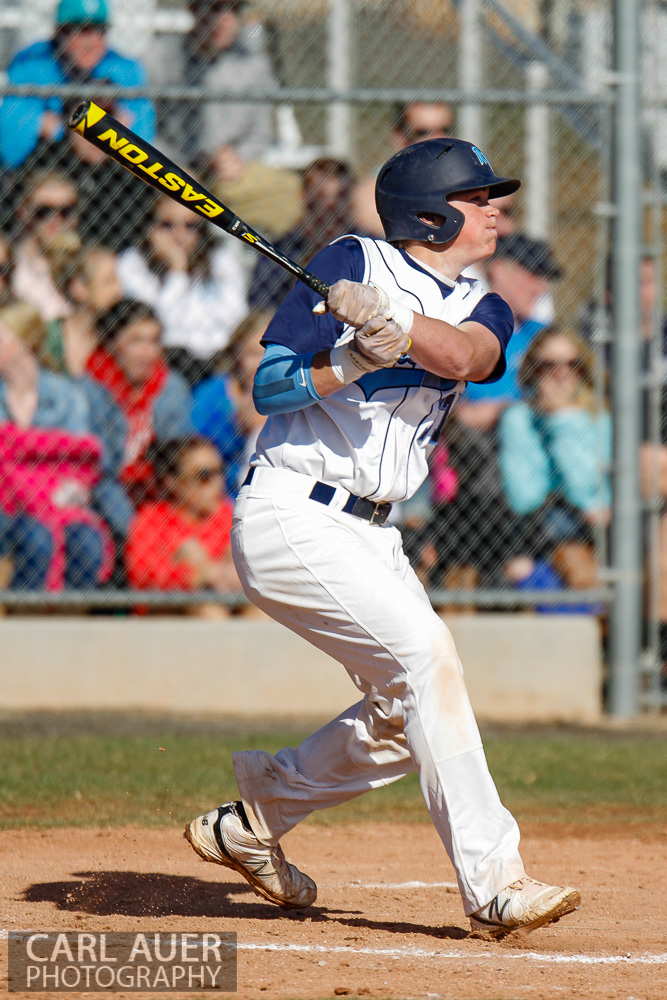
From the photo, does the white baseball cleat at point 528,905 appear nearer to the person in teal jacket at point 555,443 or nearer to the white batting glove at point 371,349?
the white batting glove at point 371,349

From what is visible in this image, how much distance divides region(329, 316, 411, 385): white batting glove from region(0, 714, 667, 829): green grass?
195 cm

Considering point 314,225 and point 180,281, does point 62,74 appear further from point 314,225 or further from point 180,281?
point 314,225

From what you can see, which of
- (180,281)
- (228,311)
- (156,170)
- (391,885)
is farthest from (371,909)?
(180,281)

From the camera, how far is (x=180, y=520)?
6570mm

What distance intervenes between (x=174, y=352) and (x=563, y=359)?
207cm

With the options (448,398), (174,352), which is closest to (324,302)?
Result: (448,398)

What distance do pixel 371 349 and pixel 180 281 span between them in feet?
13.0

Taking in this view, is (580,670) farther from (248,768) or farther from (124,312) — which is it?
(248,768)

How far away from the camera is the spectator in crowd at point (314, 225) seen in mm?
6832

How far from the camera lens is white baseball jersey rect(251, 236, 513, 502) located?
3.32m

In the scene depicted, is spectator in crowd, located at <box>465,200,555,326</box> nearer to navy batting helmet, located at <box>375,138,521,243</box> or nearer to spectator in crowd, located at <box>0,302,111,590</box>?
spectator in crowd, located at <box>0,302,111,590</box>

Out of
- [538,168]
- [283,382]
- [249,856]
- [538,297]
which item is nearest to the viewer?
[283,382]

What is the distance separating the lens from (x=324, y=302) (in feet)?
10.2

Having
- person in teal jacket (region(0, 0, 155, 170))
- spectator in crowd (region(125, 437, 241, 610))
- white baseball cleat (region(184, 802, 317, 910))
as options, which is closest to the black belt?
white baseball cleat (region(184, 802, 317, 910))
